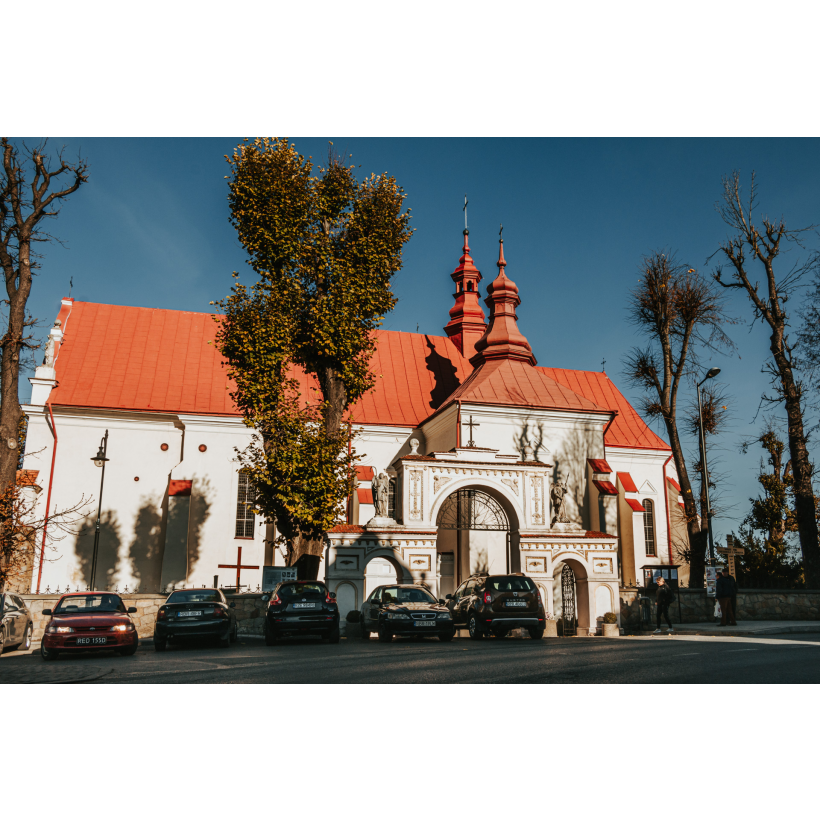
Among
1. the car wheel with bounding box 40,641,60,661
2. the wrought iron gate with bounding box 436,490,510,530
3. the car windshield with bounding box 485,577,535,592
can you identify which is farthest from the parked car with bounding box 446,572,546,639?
the car wheel with bounding box 40,641,60,661

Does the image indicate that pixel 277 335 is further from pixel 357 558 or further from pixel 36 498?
pixel 36 498

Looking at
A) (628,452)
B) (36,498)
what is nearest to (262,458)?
(36,498)

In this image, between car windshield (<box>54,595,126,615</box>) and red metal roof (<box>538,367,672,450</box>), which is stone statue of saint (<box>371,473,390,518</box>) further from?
red metal roof (<box>538,367,672,450</box>)

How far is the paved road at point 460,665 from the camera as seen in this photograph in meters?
8.84

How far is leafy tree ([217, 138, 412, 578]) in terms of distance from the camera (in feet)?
63.7

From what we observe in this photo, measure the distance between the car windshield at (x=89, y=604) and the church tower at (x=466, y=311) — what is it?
82.7 ft

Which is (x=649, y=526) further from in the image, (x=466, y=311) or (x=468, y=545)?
(x=466, y=311)

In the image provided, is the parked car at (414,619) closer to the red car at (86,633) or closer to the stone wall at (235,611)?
the stone wall at (235,611)

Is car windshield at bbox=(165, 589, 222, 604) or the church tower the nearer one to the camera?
car windshield at bbox=(165, 589, 222, 604)

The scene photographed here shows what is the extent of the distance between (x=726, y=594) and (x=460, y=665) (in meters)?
12.7

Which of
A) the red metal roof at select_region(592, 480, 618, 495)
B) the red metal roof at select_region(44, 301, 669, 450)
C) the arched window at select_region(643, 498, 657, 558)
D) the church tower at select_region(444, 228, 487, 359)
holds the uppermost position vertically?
the church tower at select_region(444, 228, 487, 359)

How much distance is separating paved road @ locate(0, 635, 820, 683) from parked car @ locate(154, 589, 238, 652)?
1633mm

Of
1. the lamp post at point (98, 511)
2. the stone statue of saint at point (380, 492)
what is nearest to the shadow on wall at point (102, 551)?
the lamp post at point (98, 511)

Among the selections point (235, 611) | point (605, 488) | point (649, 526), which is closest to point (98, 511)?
point (235, 611)
